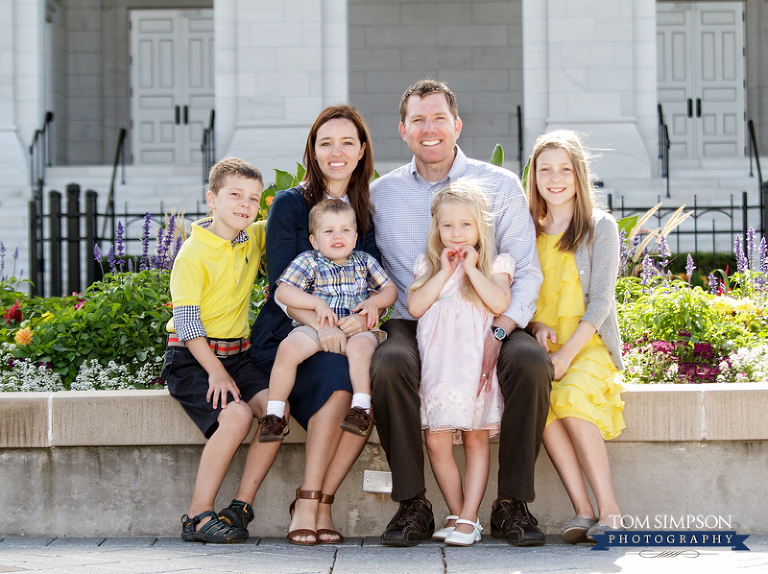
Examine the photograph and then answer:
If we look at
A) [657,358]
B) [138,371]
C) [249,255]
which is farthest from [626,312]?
[138,371]

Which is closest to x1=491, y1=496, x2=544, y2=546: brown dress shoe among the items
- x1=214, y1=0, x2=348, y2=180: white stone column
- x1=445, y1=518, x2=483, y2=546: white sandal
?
x1=445, y1=518, x2=483, y2=546: white sandal

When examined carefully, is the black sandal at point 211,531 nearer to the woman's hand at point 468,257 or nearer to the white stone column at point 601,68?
the woman's hand at point 468,257

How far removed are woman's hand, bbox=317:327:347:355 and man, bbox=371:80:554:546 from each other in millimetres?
160

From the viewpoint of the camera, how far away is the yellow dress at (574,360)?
3285 mm

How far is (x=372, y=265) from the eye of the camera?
3645mm

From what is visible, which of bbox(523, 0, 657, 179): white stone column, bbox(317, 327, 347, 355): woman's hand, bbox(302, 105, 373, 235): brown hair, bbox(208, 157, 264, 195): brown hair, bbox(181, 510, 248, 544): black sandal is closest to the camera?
bbox(181, 510, 248, 544): black sandal

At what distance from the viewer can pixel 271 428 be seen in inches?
127

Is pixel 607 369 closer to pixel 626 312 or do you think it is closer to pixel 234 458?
pixel 626 312

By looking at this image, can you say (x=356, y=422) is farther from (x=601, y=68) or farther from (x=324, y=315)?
(x=601, y=68)

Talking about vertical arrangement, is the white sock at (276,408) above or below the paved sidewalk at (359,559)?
above

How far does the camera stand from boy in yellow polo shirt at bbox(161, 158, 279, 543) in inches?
130

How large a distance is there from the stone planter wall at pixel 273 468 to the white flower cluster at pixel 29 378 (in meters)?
0.58

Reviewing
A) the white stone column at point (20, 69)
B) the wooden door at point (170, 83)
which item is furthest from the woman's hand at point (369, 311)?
the wooden door at point (170, 83)

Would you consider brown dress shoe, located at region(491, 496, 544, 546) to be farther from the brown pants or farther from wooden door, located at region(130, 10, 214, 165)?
wooden door, located at region(130, 10, 214, 165)
